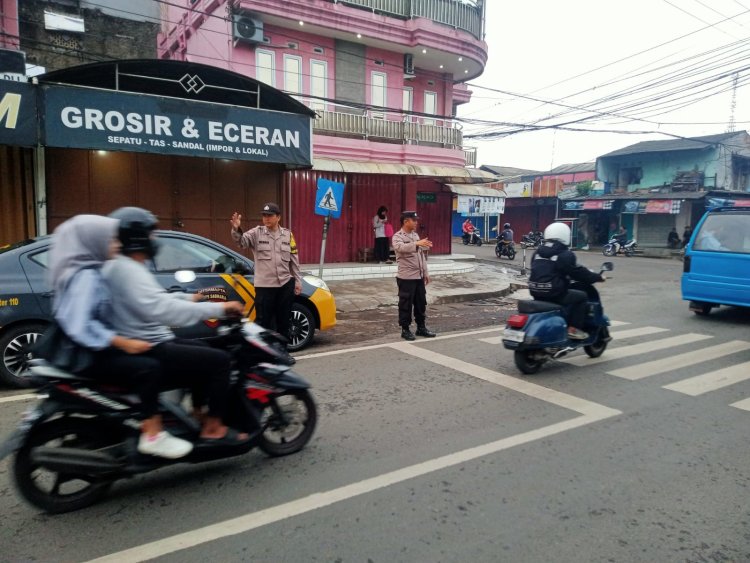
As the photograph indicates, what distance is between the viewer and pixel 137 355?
2.93 m

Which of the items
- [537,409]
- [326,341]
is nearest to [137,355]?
[537,409]

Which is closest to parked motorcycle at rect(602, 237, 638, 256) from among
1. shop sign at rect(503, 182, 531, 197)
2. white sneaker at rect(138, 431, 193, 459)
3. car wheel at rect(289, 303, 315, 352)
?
shop sign at rect(503, 182, 531, 197)

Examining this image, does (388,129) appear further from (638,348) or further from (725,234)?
(638,348)

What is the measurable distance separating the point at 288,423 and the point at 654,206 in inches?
1184

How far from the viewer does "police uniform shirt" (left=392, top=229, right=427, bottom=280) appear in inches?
285

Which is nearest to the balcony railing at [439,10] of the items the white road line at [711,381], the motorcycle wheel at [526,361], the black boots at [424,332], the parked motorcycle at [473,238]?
the black boots at [424,332]

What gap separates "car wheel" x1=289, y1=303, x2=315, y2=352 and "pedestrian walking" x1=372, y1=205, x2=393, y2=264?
8638mm

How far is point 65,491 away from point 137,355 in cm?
97

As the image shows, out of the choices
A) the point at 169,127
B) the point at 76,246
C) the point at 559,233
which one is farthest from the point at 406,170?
the point at 76,246

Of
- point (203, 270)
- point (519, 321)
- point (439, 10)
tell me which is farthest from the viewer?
point (439, 10)

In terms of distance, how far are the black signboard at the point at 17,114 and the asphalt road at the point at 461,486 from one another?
525 centimetres

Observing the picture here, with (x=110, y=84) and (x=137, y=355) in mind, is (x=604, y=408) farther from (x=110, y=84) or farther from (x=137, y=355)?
(x=110, y=84)

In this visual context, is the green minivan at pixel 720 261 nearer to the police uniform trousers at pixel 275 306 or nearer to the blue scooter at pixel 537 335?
the blue scooter at pixel 537 335

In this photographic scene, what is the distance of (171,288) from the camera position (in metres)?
5.84
